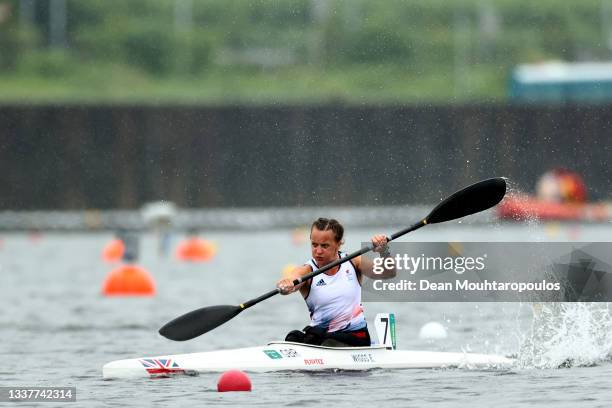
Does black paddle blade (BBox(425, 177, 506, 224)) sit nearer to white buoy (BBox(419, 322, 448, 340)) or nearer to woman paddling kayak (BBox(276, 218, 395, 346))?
woman paddling kayak (BBox(276, 218, 395, 346))

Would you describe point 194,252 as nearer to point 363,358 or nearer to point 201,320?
point 201,320

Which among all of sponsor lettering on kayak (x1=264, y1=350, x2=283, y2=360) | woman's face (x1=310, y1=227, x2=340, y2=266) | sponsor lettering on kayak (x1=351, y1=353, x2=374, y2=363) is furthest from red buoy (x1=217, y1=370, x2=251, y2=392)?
woman's face (x1=310, y1=227, x2=340, y2=266)

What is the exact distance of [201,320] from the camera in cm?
1331

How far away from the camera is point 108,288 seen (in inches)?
845

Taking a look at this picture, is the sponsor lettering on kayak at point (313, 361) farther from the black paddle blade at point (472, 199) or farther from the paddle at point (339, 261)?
the black paddle blade at point (472, 199)

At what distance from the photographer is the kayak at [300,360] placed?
1256 centimetres

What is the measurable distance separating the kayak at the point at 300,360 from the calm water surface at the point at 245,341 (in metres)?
0.15

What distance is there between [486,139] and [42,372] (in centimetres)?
3130

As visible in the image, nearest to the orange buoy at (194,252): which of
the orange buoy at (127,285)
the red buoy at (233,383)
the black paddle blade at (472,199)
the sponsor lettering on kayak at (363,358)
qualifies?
the orange buoy at (127,285)

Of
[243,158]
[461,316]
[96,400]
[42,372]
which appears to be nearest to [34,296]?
[461,316]

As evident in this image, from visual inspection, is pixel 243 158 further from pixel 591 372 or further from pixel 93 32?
pixel 591 372

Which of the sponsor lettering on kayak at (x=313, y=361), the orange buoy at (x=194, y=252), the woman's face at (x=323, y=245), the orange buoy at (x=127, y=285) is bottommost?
the sponsor lettering on kayak at (x=313, y=361)

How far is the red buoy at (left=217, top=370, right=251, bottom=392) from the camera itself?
11.6 metres

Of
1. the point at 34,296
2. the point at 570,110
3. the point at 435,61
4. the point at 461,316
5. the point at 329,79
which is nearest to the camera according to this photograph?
the point at 461,316
